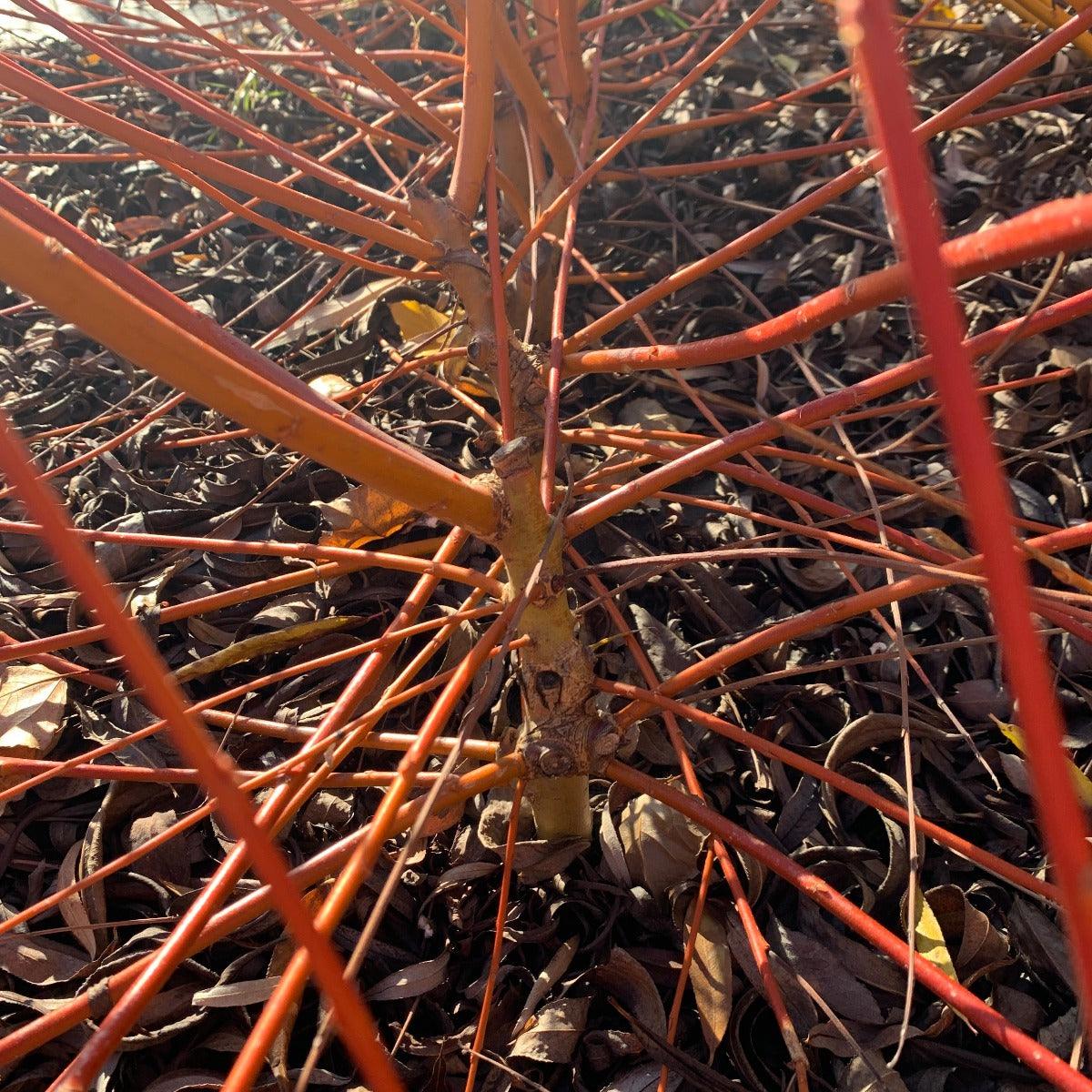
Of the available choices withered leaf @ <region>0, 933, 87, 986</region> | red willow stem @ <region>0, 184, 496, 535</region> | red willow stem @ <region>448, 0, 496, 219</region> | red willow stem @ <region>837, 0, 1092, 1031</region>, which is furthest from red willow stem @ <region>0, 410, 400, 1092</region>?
withered leaf @ <region>0, 933, 87, 986</region>

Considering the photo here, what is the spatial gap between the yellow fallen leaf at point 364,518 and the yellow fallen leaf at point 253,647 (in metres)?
0.11

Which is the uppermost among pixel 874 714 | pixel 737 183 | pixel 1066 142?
pixel 737 183

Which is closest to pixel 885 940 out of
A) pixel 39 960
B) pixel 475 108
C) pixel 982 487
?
pixel 982 487

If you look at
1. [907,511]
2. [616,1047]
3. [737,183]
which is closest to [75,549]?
[616,1047]

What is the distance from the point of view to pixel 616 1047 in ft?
2.18

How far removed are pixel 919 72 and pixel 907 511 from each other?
2.73ft

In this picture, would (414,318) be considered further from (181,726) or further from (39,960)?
(181,726)

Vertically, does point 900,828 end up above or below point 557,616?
below

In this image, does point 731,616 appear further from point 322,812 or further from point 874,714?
point 322,812

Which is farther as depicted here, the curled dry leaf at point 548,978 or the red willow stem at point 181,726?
the curled dry leaf at point 548,978

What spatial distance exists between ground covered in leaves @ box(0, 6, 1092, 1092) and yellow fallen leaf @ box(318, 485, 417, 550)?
1 cm

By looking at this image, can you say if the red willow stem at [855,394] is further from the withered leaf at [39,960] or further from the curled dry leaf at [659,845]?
the withered leaf at [39,960]

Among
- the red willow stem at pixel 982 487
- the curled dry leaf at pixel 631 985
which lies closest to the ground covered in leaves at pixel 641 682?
the curled dry leaf at pixel 631 985

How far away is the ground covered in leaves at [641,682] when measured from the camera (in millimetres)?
677
